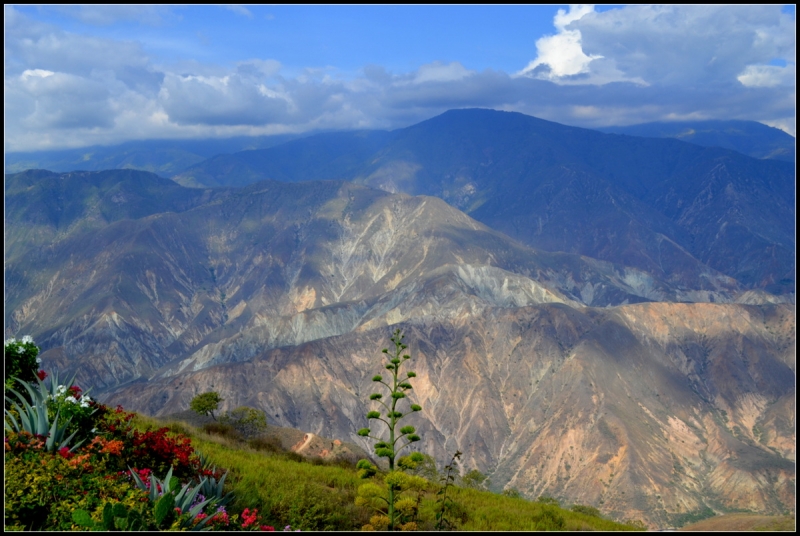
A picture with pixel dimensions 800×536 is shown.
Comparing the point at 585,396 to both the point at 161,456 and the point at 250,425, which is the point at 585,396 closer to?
the point at 250,425

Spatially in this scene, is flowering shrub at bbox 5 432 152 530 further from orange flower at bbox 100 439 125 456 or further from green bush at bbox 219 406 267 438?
green bush at bbox 219 406 267 438

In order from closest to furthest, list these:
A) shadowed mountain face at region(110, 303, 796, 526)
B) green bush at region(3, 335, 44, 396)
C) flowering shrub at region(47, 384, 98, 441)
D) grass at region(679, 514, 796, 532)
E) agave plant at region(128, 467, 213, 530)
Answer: agave plant at region(128, 467, 213, 530) → flowering shrub at region(47, 384, 98, 441) → green bush at region(3, 335, 44, 396) → grass at region(679, 514, 796, 532) → shadowed mountain face at region(110, 303, 796, 526)

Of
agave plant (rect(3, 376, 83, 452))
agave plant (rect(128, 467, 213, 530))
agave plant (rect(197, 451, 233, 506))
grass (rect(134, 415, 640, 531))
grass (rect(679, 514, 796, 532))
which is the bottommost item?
grass (rect(679, 514, 796, 532))

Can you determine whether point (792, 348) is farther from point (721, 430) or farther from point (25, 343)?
point (25, 343)

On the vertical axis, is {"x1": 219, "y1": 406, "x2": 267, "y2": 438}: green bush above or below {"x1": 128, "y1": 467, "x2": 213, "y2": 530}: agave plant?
below

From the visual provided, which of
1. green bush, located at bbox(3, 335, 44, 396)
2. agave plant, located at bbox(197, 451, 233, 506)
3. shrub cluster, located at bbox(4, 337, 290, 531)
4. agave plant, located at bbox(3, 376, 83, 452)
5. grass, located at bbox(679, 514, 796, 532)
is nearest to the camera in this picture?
shrub cluster, located at bbox(4, 337, 290, 531)

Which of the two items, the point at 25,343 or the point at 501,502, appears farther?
the point at 501,502

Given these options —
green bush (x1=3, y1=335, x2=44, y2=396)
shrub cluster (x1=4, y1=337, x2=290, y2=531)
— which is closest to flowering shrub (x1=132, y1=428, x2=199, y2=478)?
shrub cluster (x1=4, y1=337, x2=290, y2=531)

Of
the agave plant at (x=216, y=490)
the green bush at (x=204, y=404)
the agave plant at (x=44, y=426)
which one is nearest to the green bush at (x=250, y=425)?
the green bush at (x=204, y=404)

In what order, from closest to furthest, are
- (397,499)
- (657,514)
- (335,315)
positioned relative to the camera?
1. (397,499)
2. (657,514)
3. (335,315)

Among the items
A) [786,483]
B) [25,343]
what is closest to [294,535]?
[25,343]
